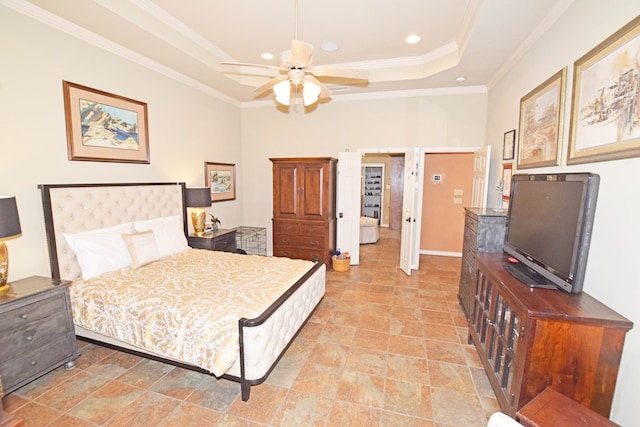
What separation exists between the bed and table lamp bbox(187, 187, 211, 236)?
1.56 feet

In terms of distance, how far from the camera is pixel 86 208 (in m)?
2.92

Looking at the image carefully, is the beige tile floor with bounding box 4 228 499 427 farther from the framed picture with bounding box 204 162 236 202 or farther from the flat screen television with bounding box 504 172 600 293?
the framed picture with bounding box 204 162 236 202

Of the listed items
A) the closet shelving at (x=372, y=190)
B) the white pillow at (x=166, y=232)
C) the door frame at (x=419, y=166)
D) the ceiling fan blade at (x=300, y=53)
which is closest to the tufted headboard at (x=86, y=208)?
the white pillow at (x=166, y=232)

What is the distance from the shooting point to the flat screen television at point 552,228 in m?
1.63

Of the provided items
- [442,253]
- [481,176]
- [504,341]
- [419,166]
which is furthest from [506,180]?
[442,253]

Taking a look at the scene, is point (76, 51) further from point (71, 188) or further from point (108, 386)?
point (108, 386)

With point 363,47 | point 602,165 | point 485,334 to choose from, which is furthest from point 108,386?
point 363,47

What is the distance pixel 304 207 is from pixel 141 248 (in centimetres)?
255

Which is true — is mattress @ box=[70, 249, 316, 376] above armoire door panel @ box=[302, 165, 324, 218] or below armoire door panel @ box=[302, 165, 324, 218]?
below

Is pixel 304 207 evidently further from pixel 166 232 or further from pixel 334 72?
pixel 334 72

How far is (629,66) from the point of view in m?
1.62

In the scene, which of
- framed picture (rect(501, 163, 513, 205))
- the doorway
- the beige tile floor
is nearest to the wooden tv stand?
the beige tile floor

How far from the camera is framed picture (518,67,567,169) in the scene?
2355mm

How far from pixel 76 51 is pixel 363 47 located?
3.14 metres
